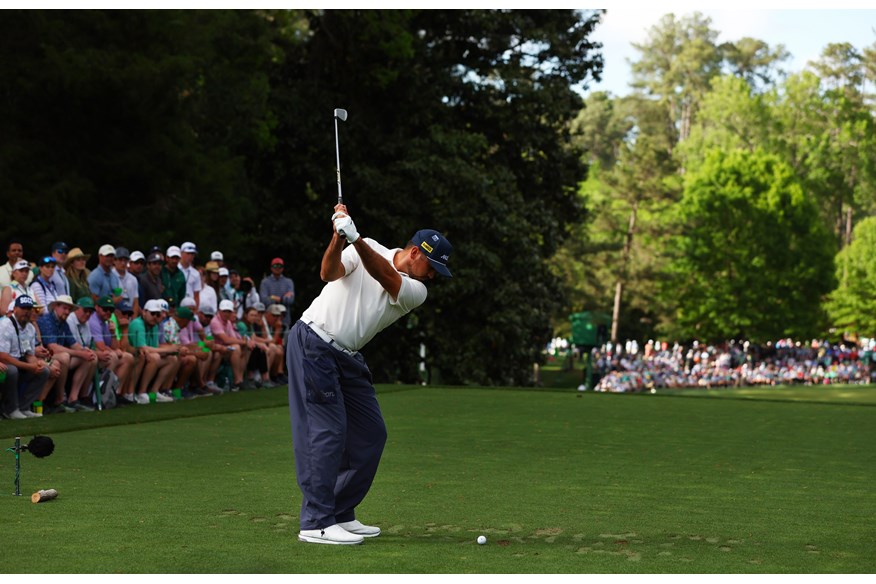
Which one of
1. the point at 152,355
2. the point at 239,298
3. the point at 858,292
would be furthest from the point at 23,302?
the point at 858,292

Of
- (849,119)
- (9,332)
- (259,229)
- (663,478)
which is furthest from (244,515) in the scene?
(849,119)

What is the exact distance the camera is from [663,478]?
10.5 meters

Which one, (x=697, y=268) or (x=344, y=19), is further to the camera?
(x=697, y=268)

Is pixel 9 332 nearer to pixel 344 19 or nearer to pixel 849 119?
pixel 344 19

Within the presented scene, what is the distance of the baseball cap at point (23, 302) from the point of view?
14.5 meters

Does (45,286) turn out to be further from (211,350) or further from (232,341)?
(232,341)

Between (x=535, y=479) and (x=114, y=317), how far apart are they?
8.51m

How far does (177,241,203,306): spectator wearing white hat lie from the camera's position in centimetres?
1953

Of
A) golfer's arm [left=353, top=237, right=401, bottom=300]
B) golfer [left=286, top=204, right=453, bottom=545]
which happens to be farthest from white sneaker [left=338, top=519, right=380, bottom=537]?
golfer's arm [left=353, top=237, right=401, bottom=300]

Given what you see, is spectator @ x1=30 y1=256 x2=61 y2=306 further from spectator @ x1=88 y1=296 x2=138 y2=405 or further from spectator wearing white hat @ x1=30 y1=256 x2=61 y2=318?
spectator @ x1=88 y1=296 x2=138 y2=405

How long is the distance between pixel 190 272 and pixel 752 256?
51345 mm

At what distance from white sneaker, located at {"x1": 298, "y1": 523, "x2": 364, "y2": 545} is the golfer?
0.13 ft

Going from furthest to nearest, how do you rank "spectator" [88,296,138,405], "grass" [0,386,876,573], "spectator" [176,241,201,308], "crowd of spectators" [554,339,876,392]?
"crowd of spectators" [554,339,876,392], "spectator" [176,241,201,308], "spectator" [88,296,138,405], "grass" [0,386,876,573]

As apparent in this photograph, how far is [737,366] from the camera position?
63562mm
